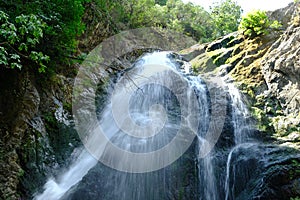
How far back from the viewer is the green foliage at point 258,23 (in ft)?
34.3

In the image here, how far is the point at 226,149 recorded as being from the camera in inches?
290

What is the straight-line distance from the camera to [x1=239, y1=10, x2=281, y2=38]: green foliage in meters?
10.5

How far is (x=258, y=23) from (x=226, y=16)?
52.4 ft

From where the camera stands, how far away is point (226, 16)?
25500mm

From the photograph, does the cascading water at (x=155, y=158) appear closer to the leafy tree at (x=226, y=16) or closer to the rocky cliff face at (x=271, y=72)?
the rocky cliff face at (x=271, y=72)

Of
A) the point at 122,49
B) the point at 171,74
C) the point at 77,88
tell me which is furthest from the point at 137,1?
the point at 77,88

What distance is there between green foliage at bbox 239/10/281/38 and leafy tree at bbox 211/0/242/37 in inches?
518

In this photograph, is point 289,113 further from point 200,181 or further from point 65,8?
point 65,8

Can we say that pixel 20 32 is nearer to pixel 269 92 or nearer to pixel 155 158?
pixel 155 158

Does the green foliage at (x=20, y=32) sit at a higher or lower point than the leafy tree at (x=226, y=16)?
lower

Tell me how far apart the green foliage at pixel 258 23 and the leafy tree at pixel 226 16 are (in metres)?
13.2

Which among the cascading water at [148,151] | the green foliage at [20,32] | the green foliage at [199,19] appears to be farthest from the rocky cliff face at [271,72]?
the green foliage at [199,19]

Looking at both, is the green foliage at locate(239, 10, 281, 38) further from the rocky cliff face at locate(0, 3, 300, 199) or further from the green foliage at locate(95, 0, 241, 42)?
the green foliage at locate(95, 0, 241, 42)

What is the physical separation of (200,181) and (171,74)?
6190 millimetres
